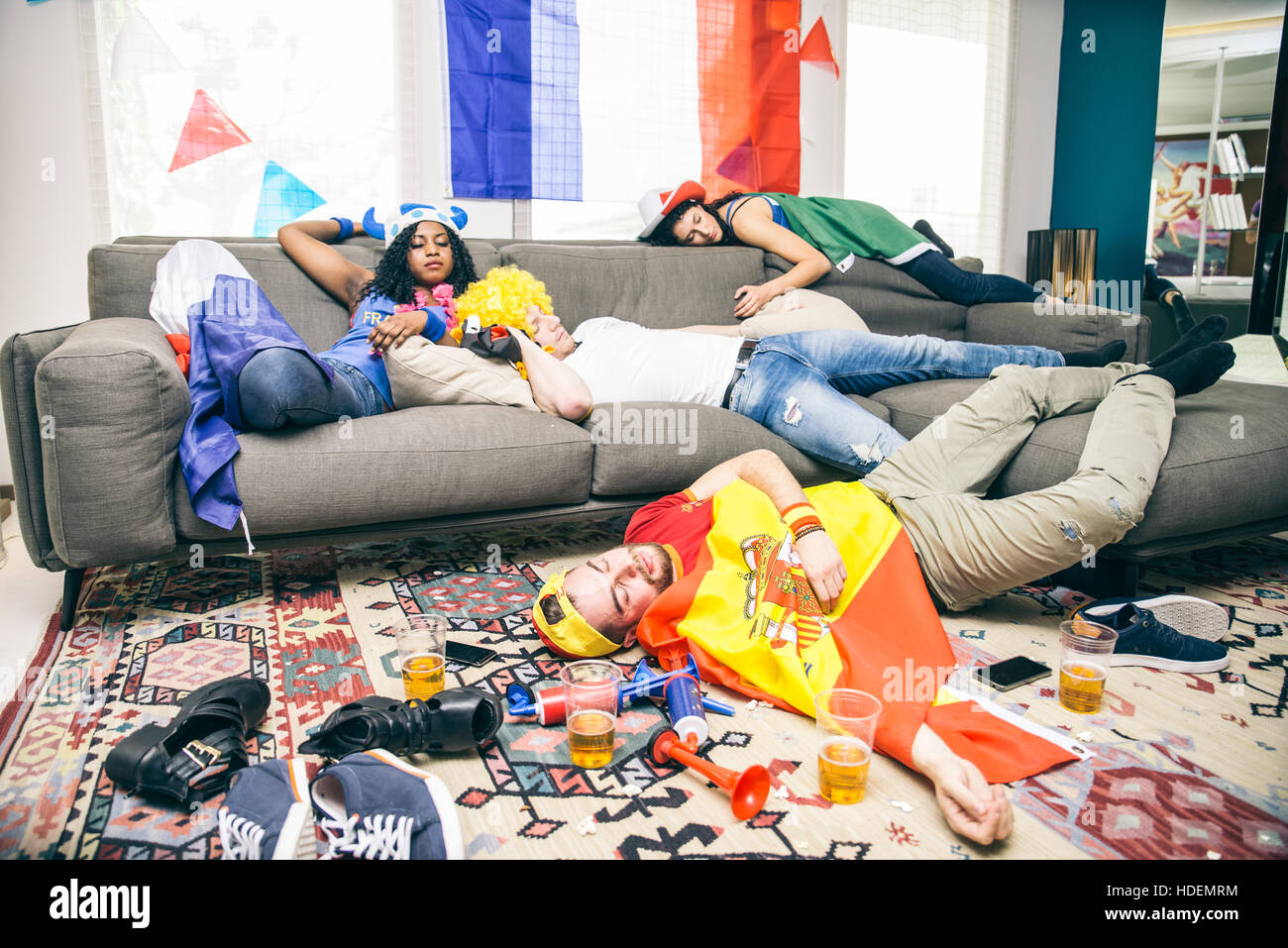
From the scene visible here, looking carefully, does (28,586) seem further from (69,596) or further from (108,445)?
(108,445)

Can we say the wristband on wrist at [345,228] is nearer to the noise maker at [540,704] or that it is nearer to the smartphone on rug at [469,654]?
the smartphone on rug at [469,654]

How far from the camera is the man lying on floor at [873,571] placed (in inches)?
51.8

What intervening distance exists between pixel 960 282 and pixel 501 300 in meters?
1.86

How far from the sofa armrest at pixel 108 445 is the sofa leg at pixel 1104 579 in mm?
2186

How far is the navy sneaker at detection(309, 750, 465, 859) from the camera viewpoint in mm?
1012

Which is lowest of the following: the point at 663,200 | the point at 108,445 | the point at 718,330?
the point at 108,445

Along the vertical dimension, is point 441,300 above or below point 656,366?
above

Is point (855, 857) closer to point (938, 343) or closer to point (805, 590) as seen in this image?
point (805, 590)

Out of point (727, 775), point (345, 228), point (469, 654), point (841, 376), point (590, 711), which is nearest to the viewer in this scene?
point (727, 775)

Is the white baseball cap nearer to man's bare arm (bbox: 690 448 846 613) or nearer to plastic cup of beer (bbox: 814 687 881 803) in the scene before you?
man's bare arm (bbox: 690 448 846 613)

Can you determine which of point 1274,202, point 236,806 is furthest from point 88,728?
point 1274,202

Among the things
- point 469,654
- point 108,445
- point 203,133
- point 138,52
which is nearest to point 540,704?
point 469,654

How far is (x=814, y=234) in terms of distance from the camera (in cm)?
315

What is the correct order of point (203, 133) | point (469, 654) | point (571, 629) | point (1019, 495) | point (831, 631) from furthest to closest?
point (203, 133), point (1019, 495), point (469, 654), point (571, 629), point (831, 631)
